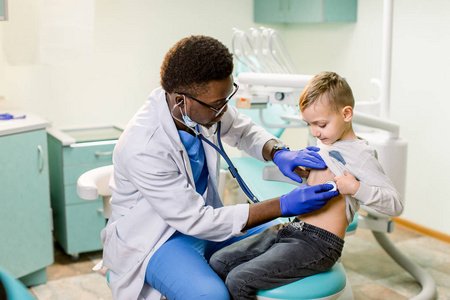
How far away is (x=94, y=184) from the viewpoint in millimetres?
1657

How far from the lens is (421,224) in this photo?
3238 millimetres

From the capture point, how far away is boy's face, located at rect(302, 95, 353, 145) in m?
1.50

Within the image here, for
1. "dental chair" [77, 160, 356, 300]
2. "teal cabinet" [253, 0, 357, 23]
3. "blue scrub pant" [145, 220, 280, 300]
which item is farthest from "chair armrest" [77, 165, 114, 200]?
"teal cabinet" [253, 0, 357, 23]

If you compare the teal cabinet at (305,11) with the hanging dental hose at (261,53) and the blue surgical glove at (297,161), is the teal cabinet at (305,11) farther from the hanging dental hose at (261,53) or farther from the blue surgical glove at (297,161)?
the blue surgical glove at (297,161)

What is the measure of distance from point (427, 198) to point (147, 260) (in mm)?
2185

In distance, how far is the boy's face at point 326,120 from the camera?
4.94ft

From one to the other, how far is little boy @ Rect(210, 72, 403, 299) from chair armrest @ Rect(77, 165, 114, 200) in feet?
1.35

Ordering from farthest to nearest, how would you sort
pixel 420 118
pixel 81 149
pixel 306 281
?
pixel 420 118 → pixel 81 149 → pixel 306 281

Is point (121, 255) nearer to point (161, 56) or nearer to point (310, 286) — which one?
point (310, 286)

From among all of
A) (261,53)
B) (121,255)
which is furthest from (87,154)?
(121,255)

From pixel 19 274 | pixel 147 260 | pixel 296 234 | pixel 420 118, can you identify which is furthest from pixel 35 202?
pixel 420 118

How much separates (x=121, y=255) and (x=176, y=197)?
0.81 feet

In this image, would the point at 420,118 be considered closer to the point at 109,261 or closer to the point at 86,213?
the point at 86,213

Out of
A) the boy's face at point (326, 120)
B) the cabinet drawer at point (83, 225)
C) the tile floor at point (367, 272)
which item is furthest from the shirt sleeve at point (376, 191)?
the cabinet drawer at point (83, 225)
